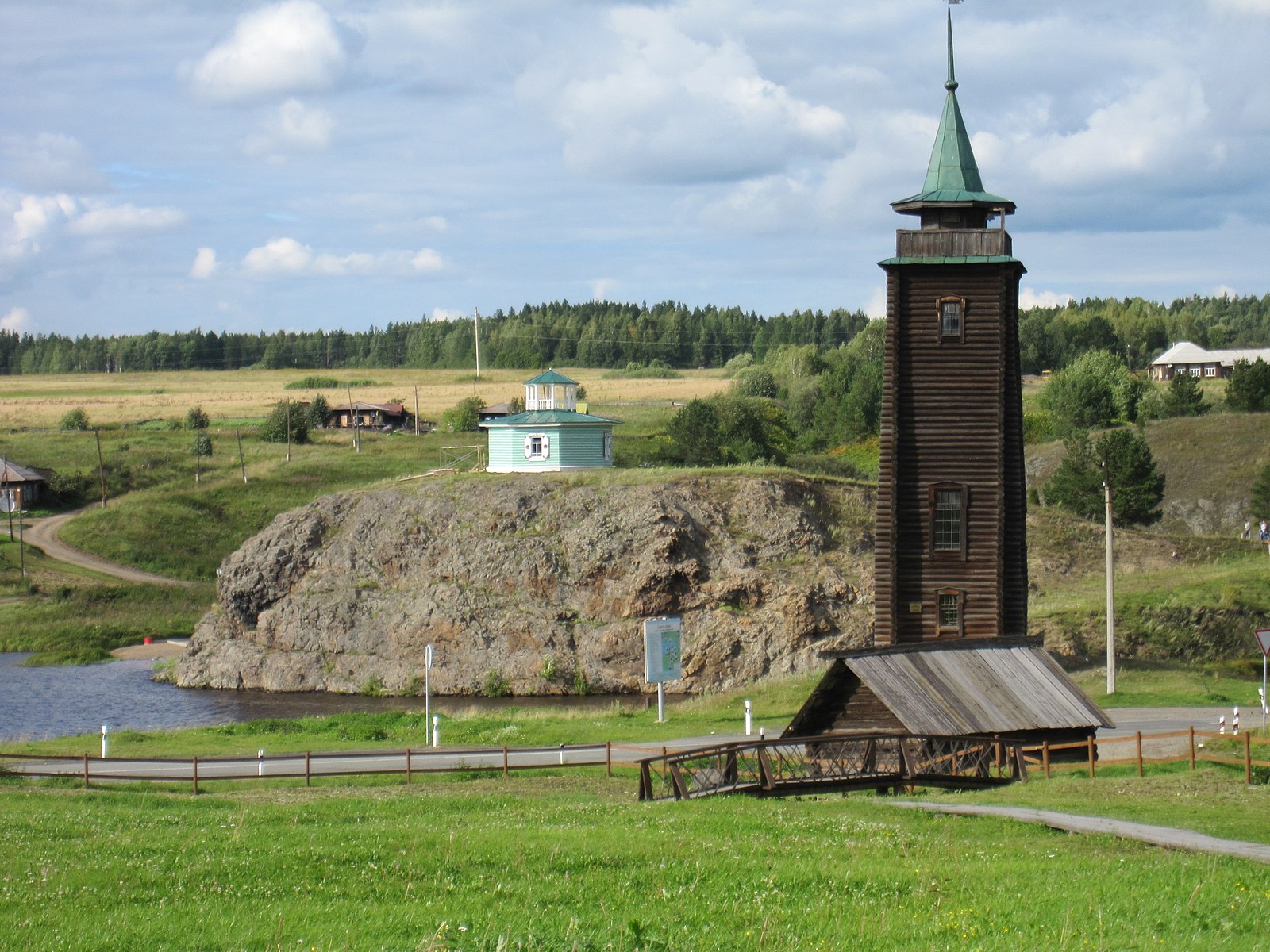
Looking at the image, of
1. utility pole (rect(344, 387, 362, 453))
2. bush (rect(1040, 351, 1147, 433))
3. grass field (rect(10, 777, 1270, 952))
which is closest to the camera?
grass field (rect(10, 777, 1270, 952))

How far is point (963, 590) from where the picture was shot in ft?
132

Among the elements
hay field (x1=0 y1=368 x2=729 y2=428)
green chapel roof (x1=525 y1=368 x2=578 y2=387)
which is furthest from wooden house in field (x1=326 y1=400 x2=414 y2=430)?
green chapel roof (x1=525 y1=368 x2=578 y2=387)

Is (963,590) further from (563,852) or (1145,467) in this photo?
(1145,467)

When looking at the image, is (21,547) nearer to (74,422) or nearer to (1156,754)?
(74,422)

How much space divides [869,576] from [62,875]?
52298 millimetres

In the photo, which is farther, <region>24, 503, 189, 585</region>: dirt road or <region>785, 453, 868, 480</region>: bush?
<region>24, 503, 189, 585</region>: dirt road

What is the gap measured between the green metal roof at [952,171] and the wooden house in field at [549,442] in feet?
107

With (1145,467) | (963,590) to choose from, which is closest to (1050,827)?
(963,590)

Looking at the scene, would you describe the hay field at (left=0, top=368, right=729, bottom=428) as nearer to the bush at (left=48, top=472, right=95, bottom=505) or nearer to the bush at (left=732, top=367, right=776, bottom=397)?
the bush at (left=732, top=367, right=776, bottom=397)

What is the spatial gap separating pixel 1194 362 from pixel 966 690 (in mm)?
155197

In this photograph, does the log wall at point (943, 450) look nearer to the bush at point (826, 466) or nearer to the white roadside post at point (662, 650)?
the white roadside post at point (662, 650)

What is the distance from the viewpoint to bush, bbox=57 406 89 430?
134 m

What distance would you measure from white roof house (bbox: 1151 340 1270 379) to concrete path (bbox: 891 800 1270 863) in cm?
16068

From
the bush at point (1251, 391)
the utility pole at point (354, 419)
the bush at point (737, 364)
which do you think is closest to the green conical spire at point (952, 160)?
the utility pole at point (354, 419)
